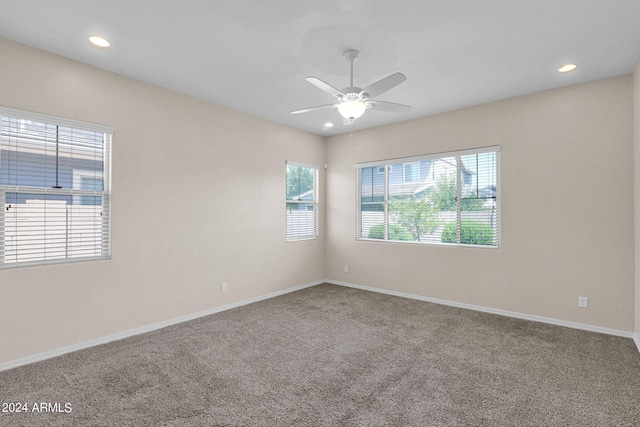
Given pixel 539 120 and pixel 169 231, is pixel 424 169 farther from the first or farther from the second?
pixel 169 231

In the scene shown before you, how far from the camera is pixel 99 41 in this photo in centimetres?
269

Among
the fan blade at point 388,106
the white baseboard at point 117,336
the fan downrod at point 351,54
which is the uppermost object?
the fan downrod at point 351,54

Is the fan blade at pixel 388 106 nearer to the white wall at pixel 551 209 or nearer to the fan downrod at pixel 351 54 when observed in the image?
the fan downrod at pixel 351 54

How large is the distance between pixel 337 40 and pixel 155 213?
106 inches

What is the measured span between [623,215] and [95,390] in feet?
17.1

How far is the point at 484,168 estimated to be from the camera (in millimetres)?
4258

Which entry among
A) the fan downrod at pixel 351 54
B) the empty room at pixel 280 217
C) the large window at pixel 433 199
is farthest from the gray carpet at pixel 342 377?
the fan downrod at pixel 351 54

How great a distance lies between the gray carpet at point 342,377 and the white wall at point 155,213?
1.20ft

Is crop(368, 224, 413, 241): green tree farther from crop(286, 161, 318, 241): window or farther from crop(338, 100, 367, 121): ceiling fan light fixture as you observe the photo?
crop(338, 100, 367, 121): ceiling fan light fixture

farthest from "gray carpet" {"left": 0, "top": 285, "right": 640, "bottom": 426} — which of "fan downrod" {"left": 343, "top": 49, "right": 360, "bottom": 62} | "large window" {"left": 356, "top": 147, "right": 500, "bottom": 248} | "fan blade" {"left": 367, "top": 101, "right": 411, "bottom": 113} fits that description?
"fan downrod" {"left": 343, "top": 49, "right": 360, "bottom": 62}

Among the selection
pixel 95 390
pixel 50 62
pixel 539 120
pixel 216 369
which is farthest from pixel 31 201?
pixel 539 120

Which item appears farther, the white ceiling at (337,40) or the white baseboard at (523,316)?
the white baseboard at (523,316)

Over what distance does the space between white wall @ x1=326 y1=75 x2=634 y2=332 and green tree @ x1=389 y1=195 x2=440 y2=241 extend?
1.02 feet

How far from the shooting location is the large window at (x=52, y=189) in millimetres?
2717
